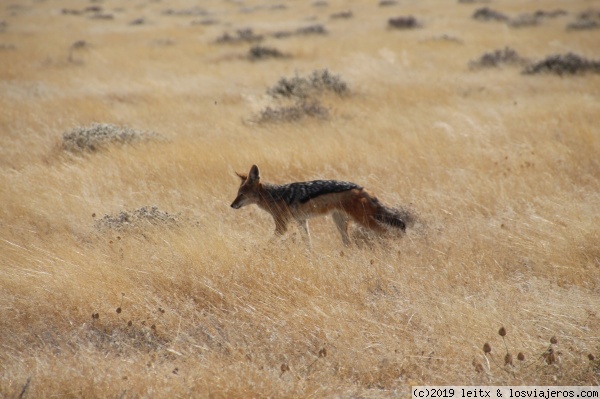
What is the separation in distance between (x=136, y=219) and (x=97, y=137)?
396 centimetres

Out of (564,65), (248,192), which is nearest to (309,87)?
(564,65)

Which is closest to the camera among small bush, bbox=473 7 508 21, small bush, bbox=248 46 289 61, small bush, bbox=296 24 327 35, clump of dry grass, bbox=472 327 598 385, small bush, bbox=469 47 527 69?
clump of dry grass, bbox=472 327 598 385

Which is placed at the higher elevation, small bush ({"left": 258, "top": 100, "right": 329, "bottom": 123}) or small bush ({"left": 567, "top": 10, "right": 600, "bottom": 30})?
small bush ({"left": 258, "top": 100, "right": 329, "bottom": 123})

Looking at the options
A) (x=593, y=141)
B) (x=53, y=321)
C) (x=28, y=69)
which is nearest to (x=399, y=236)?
(x=53, y=321)

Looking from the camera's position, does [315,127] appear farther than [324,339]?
Yes

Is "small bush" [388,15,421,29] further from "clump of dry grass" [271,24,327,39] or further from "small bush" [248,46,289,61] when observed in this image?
"small bush" [248,46,289,61]

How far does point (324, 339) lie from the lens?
4.35 metres

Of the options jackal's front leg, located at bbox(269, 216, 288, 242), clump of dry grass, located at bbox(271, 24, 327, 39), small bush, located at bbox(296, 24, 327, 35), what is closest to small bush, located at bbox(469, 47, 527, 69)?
clump of dry grass, located at bbox(271, 24, 327, 39)

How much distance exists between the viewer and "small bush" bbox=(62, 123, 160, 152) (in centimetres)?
977

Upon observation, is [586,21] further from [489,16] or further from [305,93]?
[305,93]

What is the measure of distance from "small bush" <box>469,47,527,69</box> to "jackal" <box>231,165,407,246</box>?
1163cm

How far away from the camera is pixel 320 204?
614 cm

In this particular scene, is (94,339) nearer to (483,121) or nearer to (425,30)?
(483,121)

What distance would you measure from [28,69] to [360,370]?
17.5 m
